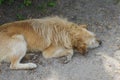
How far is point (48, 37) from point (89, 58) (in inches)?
38.9

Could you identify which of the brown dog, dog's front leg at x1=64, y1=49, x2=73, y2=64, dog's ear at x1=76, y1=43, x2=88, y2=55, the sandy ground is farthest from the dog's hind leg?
dog's ear at x1=76, y1=43, x2=88, y2=55

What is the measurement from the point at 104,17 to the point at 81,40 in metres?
1.55

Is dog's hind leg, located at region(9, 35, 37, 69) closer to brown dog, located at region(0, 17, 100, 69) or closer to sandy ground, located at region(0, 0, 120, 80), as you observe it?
brown dog, located at region(0, 17, 100, 69)

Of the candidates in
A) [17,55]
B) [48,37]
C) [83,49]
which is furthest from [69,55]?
[17,55]

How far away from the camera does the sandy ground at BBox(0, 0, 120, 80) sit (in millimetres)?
6488

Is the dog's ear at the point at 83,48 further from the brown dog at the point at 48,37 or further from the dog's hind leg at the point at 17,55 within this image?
the dog's hind leg at the point at 17,55

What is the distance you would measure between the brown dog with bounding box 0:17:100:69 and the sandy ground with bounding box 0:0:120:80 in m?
0.19

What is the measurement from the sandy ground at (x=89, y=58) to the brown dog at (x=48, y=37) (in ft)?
0.62

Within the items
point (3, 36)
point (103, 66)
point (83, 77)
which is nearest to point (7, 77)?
point (3, 36)

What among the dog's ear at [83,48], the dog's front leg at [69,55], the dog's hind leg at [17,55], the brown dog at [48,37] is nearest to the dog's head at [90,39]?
the brown dog at [48,37]

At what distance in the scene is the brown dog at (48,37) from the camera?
6836mm

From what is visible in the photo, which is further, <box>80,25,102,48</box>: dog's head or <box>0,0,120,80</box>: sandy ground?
<box>80,25,102,48</box>: dog's head

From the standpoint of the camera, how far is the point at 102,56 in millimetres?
7004

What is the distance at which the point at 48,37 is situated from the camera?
714 cm
